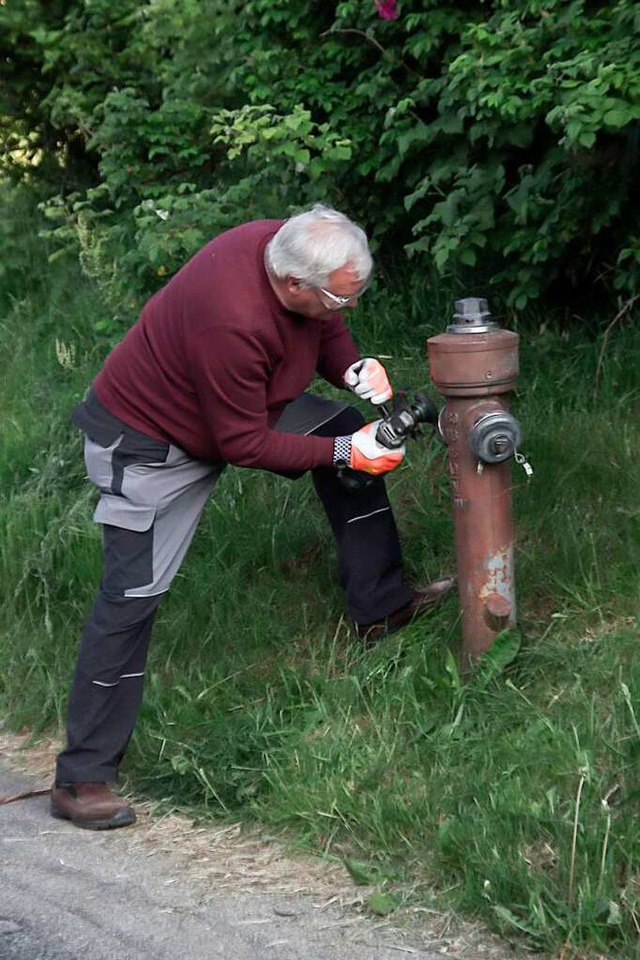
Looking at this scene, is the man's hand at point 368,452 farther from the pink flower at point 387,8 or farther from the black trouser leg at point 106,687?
the pink flower at point 387,8

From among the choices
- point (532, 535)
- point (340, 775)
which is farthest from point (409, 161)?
point (340, 775)

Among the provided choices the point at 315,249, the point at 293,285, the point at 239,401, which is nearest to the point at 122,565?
the point at 239,401

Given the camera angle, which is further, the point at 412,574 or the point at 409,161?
the point at 409,161

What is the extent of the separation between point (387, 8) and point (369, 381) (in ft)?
5.71

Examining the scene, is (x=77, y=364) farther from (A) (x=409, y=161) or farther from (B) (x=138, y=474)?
(B) (x=138, y=474)

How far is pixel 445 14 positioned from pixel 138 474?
8.02ft

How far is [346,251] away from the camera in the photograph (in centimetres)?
396

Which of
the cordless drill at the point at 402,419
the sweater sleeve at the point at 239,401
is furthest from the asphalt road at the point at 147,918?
the cordless drill at the point at 402,419

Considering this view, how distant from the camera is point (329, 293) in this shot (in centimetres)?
403

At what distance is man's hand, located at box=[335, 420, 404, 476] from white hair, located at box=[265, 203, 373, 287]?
50 centimetres

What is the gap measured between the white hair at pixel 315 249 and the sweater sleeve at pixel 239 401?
24cm

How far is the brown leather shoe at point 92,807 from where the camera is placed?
4.24 m

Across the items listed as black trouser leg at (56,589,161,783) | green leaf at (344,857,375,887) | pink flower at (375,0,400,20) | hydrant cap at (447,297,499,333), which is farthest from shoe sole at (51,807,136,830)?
pink flower at (375,0,400,20)

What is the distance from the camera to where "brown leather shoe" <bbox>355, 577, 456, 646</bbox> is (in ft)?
15.6
